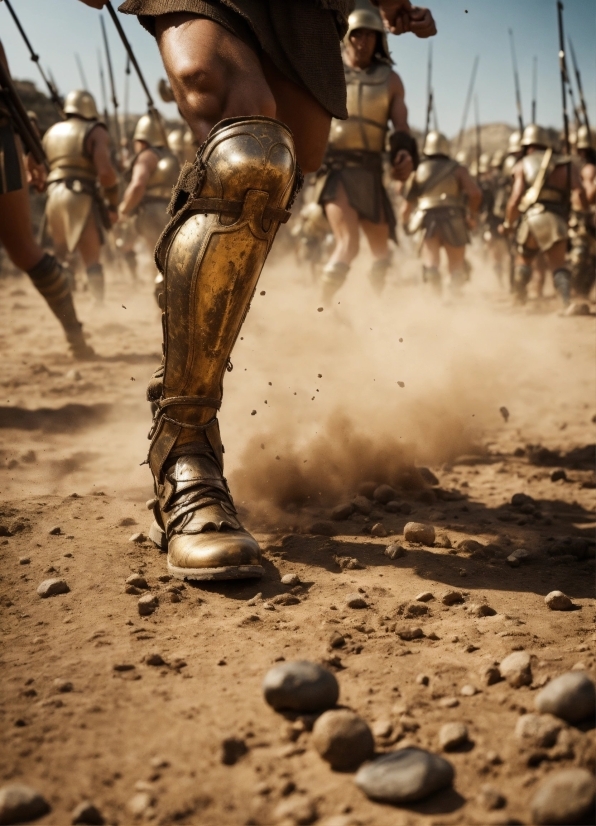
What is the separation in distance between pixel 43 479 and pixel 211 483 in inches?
37.7

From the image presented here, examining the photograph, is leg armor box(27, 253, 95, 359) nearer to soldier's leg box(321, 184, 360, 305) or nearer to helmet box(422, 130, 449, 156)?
soldier's leg box(321, 184, 360, 305)

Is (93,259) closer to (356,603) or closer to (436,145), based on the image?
(436,145)

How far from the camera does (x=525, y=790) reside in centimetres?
83

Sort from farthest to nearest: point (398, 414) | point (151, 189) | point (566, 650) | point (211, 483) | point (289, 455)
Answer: point (151, 189) → point (398, 414) → point (289, 455) → point (211, 483) → point (566, 650)

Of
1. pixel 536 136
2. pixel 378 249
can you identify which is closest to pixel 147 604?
pixel 378 249

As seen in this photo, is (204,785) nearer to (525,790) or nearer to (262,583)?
(525,790)

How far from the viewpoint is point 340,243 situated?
5.55 meters

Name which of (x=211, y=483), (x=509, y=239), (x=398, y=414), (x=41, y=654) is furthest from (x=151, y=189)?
(x=41, y=654)

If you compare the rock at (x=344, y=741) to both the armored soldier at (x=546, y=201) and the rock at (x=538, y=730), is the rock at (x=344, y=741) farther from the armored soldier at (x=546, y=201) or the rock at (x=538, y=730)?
the armored soldier at (x=546, y=201)

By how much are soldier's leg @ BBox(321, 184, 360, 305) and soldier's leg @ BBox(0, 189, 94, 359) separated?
1617mm

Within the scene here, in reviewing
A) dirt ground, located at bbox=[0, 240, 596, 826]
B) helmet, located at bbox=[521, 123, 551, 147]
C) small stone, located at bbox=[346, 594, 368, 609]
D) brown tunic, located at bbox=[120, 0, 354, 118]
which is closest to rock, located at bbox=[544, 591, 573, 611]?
dirt ground, located at bbox=[0, 240, 596, 826]

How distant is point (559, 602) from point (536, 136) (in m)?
8.02

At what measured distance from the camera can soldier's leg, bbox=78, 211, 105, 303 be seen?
7.56 meters

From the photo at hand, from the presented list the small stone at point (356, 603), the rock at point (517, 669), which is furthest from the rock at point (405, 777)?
the small stone at point (356, 603)
